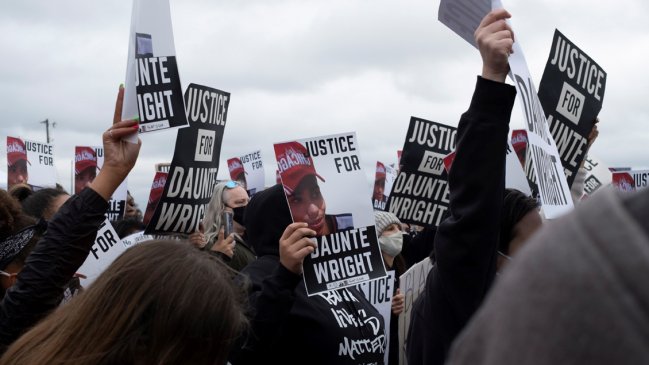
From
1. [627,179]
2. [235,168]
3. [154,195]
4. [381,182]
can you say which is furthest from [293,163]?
[381,182]

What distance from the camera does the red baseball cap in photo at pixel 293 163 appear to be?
353 centimetres

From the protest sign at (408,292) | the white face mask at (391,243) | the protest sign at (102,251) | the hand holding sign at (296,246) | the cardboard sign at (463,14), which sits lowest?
the protest sign at (408,292)

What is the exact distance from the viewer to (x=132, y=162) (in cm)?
299

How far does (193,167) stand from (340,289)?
1.53m

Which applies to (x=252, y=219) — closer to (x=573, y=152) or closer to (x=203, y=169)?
(x=203, y=169)

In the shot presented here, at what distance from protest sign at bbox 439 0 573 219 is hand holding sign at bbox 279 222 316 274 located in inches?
44.6

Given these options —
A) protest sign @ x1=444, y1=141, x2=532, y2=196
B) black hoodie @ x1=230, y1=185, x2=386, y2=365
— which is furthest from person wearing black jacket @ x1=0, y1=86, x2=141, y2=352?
protest sign @ x1=444, y1=141, x2=532, y2=196

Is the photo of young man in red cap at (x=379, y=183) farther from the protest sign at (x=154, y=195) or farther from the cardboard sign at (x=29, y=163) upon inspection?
the protest sign at (x=154, y=195)

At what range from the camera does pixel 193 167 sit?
15.6 feet

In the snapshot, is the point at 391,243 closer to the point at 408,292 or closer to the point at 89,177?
the point at 408,292

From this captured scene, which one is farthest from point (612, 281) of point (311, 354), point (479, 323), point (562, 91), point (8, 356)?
point (562, 91)

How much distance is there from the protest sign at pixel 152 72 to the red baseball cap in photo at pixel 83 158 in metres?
4.13

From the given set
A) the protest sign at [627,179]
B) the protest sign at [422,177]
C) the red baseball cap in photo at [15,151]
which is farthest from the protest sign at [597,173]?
the red baseball cap in photo at [15,151]

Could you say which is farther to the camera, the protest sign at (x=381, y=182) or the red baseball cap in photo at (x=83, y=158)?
the protest sign at (x=381, y=182)
